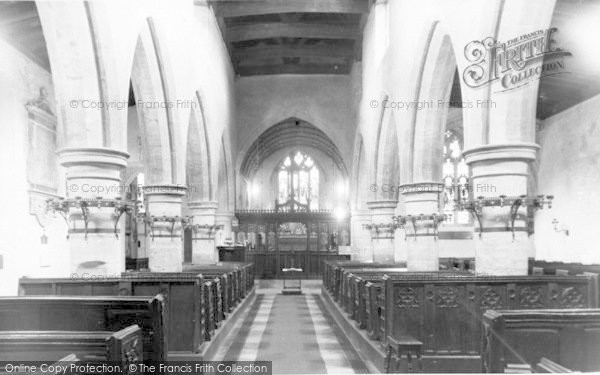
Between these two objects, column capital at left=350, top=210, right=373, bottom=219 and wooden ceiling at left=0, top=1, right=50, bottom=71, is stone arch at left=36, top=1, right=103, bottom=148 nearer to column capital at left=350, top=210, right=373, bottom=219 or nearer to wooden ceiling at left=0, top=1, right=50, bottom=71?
wooden ceiling at left=0, top=1, right=50, bottom=71

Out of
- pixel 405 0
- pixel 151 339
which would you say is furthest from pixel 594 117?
pixel 151 339

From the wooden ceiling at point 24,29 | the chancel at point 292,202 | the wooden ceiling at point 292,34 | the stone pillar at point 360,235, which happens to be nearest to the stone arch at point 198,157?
the chancel at point 292,202

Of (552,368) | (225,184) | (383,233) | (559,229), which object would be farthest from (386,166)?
(552,368)

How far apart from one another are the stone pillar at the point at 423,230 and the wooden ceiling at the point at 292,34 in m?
8.05

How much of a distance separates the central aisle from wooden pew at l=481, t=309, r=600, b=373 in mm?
3572

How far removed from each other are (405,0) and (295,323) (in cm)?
740

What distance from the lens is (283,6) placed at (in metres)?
17.0

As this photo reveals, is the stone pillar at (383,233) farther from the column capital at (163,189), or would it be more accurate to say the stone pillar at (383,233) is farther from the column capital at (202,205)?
the column capital at (163,189)

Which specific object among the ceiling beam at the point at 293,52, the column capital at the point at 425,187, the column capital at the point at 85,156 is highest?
the ceiling beam at the point at 293,52

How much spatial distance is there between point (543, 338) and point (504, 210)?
14.0 feet

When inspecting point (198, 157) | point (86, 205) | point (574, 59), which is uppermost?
point (574, 59)

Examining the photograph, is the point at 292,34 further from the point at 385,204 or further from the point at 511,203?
the point at 511,203

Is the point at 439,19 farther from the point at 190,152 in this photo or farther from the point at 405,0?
the point at 190,152

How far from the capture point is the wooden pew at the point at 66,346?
2.90 m
